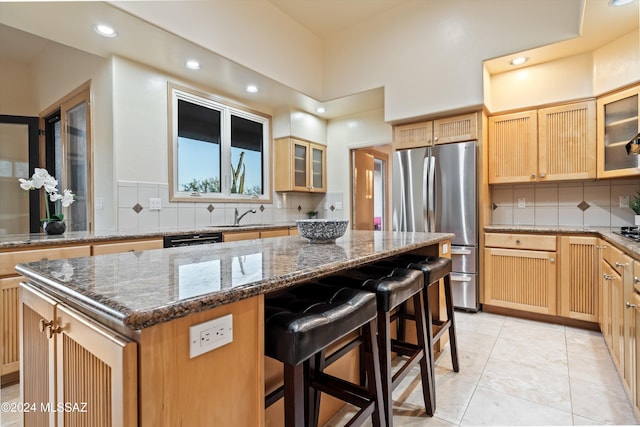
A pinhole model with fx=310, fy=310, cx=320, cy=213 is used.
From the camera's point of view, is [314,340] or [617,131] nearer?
[314,340]

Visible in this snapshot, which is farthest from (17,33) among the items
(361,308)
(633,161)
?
(633,161)

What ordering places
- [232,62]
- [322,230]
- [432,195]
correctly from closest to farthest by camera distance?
[322,230] < [232,62] < [432,195]

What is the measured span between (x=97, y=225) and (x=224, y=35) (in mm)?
2206

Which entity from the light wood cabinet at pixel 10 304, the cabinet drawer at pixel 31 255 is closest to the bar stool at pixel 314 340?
the cabinet drawer at pixel 31 255

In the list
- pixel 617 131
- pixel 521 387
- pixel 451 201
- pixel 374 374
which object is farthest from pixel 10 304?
pixel 617 131

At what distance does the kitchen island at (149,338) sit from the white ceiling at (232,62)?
6.97 feet

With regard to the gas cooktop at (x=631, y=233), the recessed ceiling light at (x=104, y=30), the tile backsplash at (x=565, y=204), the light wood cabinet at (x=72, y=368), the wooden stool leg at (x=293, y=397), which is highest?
the recessed ceiling light at (x=104, y=30)

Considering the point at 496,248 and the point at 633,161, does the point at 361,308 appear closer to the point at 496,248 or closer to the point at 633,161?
the point at 496,248

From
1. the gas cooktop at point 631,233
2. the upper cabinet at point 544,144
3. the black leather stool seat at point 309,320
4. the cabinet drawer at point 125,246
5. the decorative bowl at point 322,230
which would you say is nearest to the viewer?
the black leather stool seat at point 309,320

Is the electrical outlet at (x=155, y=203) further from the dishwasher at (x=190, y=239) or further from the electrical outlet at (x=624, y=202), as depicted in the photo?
the electrical outlet at (x=624, y=202)

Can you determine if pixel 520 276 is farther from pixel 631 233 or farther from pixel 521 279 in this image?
pixel 631 233

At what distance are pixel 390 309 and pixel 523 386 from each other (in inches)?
49.5

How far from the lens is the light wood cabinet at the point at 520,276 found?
2.93 meters

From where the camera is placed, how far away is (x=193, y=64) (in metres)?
3.03
